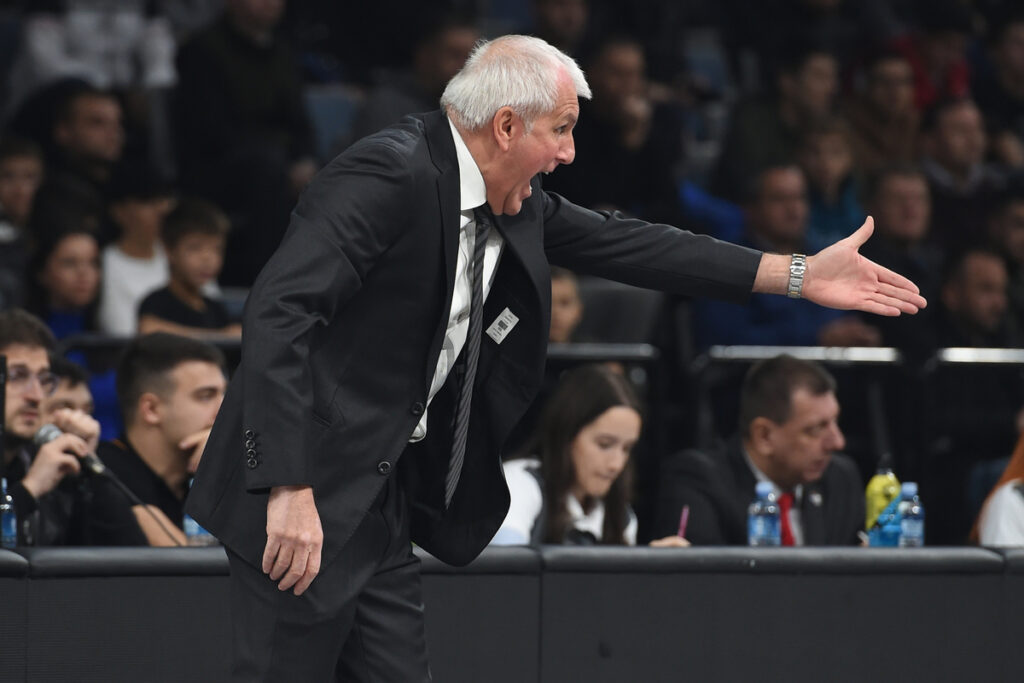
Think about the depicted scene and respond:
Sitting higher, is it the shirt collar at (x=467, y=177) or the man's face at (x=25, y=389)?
the shirt collar at (x=467, y=177)

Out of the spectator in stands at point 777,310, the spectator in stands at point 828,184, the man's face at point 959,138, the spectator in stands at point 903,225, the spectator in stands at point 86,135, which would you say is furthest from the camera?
the man's face at point 959,138

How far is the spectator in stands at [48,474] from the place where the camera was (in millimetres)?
4039

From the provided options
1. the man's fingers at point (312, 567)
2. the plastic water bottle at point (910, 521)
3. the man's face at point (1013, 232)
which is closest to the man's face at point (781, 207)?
the man's face at point (1013, 232)

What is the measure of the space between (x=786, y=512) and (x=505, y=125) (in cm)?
261

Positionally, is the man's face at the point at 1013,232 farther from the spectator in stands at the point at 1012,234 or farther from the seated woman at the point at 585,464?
the seated woman at the point at 585,464

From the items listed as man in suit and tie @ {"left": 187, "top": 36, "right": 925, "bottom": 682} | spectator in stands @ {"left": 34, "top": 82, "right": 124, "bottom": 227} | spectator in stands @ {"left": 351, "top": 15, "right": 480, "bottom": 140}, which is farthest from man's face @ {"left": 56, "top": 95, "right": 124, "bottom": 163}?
man in suit and tie @ {"left": 187, "top": 36, "right": 925, "bottom": 682}

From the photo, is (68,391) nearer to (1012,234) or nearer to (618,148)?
(618,148)

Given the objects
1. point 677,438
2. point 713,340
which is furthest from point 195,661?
point 713,340

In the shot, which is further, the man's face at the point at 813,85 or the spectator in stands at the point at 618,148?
the man's face at the point at 813,85

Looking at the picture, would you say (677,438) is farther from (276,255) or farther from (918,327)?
(276,255)

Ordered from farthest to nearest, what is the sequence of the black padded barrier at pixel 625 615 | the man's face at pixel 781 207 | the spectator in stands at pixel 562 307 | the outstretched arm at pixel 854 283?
the man's face at pixel 781 207 → the spectator in stands at pixel 562 307 → the black padded barrier at pixel 625 615 → the outstretched arm at pixel 854 283

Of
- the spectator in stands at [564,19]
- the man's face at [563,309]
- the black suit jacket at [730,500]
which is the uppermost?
the spectator in stands at [564,19]

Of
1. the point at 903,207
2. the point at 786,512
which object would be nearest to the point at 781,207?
the point at 903,207

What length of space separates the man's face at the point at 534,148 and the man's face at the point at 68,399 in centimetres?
221
